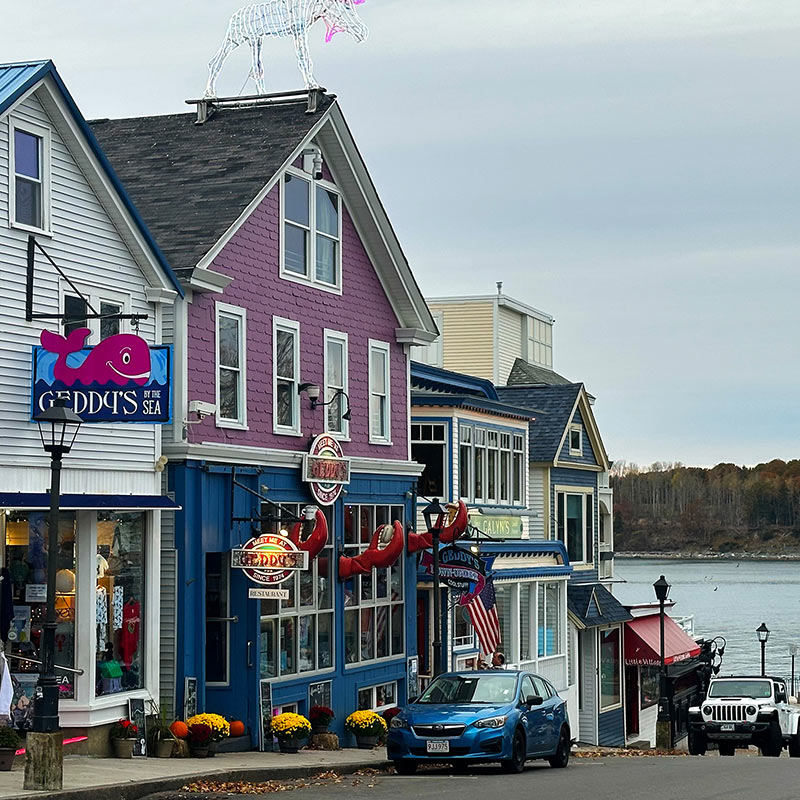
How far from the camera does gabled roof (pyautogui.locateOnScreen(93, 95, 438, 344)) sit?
2473 centimetres

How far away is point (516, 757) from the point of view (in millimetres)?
22000

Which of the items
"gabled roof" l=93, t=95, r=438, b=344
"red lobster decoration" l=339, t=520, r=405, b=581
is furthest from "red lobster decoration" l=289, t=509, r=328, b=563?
"gabled roof" l=93, t=95, r=438, b=344

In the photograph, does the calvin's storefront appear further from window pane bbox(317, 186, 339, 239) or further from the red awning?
the red awning

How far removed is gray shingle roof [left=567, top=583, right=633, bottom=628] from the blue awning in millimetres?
21382

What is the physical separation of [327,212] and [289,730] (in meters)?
9.66

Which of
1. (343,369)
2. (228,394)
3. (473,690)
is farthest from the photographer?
(343,369)

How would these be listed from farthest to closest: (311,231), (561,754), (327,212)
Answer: (327,212)
(311,231)
(561,754)

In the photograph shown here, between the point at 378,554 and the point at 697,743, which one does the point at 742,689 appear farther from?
the point at 378,554

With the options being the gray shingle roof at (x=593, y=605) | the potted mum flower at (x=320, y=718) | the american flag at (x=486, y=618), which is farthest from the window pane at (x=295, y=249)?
the gray shingle roof at (x=593, y=605)

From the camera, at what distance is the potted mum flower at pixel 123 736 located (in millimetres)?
21297

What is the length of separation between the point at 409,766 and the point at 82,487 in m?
6.36

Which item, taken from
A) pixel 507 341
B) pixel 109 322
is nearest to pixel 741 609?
pixel 507 341

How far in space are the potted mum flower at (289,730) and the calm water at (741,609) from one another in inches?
1491

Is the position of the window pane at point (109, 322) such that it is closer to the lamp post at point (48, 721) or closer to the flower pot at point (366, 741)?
the lamp post at point (48, 721)
